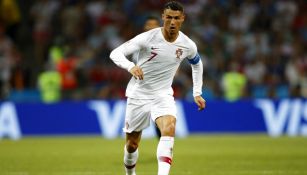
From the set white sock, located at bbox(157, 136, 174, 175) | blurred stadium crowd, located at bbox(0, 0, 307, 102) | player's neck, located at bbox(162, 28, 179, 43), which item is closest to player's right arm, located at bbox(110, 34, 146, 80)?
player's neck, located at bbox(162, 28, 179, 43)

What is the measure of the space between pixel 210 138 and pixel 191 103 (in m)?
1.28

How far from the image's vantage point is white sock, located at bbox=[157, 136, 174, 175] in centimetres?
839

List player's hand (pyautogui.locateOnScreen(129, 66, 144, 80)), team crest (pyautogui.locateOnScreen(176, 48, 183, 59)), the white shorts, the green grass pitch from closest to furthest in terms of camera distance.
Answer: player's hand (pyautogui.locateOnScreen(129, 66, 144, 80)), the white shorts, team crest (pyautogui.locateOnScreen(176, 48, 183, 59)), the green grass pitch

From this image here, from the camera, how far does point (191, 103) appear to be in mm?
20141

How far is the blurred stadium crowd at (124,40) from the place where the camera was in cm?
2205

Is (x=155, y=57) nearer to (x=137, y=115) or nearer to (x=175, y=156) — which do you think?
(x=137, y=115)

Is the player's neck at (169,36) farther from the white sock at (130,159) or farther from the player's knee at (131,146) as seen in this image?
the white sock at (130,159)

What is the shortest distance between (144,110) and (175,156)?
506cm

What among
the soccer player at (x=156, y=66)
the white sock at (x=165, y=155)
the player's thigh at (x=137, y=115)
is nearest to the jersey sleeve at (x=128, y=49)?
the soccer player at (x=156, y=66)

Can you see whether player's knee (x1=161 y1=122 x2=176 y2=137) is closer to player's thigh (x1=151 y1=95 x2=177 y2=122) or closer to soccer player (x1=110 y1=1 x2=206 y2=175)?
Result: soccer player (x1=110 y1=1 x2=206 y2=175)

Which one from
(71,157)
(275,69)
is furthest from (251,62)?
(71,157)

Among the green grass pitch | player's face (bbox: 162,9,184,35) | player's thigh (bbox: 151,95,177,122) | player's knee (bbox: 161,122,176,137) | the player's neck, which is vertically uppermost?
player's face (bbox: 162,9,184,35)

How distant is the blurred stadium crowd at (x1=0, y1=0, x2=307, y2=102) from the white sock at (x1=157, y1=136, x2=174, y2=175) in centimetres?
1317

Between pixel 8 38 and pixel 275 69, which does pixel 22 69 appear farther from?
pixel 275 69
